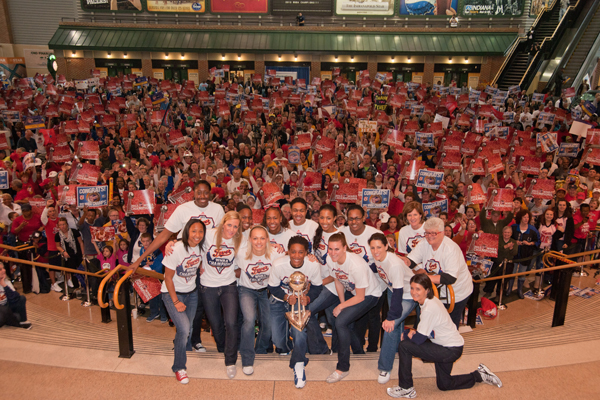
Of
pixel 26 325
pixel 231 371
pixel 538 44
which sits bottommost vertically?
pixel 26 325

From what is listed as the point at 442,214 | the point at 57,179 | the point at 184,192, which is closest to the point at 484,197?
the point at 442,214

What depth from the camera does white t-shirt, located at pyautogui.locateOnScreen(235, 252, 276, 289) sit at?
500cm

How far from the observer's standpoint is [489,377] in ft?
14.9

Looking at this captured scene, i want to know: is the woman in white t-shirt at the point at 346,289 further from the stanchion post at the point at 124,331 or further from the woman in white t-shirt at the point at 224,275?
the stanchion post at the point at 124,331

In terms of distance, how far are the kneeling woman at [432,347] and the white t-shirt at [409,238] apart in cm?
145

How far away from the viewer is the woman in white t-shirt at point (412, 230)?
5.62 metres

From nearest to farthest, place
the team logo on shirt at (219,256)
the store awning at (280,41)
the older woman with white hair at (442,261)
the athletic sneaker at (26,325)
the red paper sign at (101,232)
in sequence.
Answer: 1. the older woman with white hair at (442,261)
2. the team logo on shirt at (219,256)
3. the athletic sneaker at (26,325)
4. the red paper sign at (101,232)
5. the store awning at (280,41)

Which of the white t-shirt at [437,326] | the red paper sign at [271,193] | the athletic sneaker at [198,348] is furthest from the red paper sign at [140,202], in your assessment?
the white t-shirt at [437,326]

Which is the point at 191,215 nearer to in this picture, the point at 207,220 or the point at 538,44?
the point at 207,220

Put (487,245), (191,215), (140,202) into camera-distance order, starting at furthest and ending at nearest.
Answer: (140,202), (487,245), (191,215)

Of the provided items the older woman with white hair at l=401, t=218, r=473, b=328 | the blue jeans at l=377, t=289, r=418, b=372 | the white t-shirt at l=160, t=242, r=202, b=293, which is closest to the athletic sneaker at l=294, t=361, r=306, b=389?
the blue jeans at l=377, t=289, r=418, b=372

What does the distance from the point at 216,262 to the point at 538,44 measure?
29.4 metres

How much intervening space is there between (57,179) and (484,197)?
10135mm

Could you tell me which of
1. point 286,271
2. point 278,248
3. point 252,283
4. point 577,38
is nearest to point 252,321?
point 252,283
